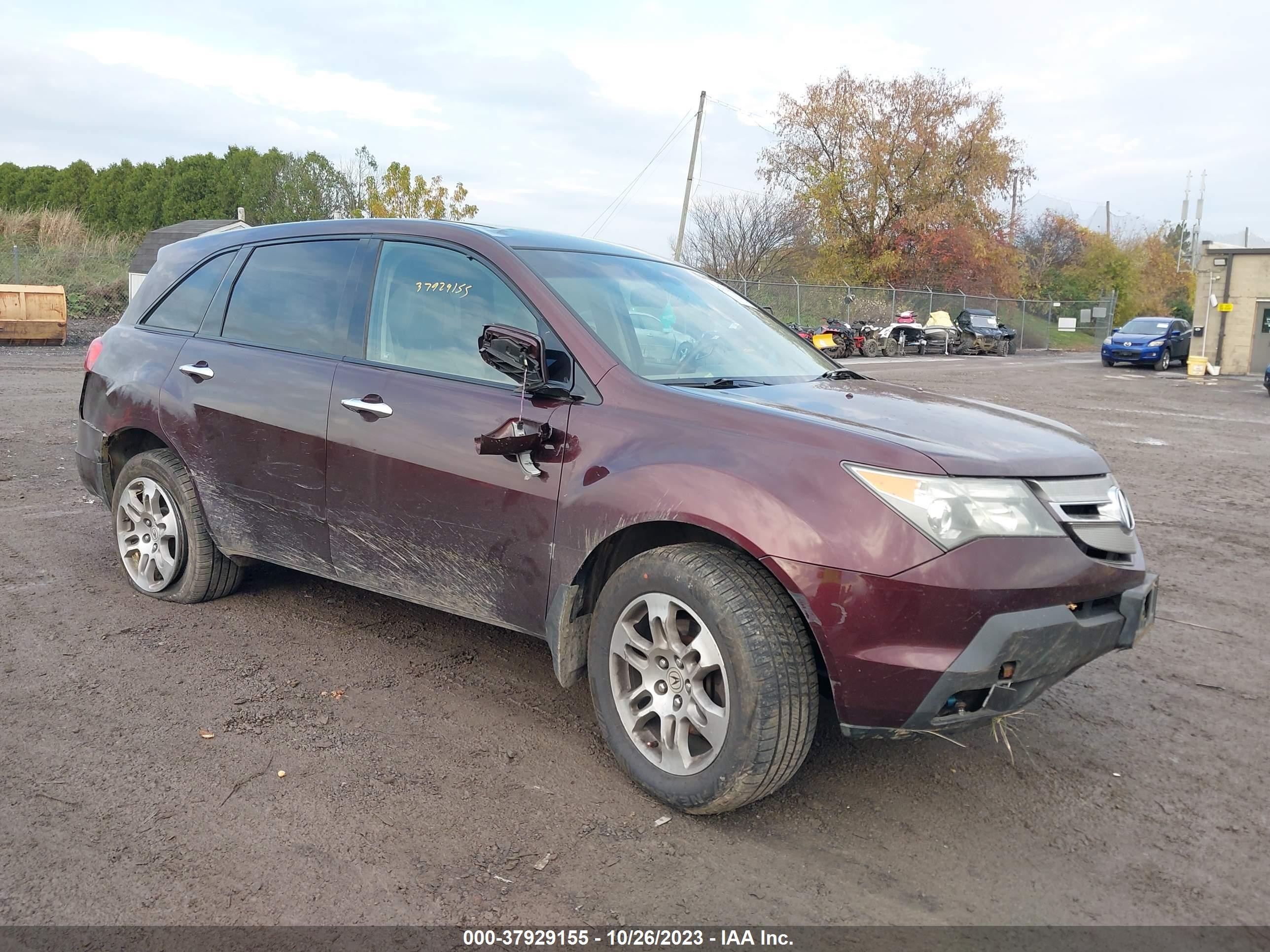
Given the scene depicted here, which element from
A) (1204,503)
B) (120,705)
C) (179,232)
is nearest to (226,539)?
(120,705)

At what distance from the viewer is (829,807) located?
3.10 m

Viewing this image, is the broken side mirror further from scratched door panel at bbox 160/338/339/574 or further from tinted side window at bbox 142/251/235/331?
tinted side window at bbox 142/251/235/331

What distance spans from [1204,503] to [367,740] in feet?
25.1

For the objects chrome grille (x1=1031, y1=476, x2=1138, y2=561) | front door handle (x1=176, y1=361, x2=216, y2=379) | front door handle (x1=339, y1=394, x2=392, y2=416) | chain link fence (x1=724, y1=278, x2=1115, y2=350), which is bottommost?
chrome grille (x1=1031, y1=476, x2=1138, y2=561)

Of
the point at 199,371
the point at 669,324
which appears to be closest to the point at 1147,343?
the point at 669,324

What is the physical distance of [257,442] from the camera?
4.14 m

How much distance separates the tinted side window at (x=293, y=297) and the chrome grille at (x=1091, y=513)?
2.71m

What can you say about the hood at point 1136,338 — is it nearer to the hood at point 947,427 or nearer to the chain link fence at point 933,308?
the chain link fence at point 933,308

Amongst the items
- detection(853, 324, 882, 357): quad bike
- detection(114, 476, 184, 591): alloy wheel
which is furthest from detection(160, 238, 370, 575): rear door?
detection(853, 324, 882, 357): quad bike

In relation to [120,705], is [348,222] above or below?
above

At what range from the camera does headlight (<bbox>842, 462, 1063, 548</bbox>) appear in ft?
8.81

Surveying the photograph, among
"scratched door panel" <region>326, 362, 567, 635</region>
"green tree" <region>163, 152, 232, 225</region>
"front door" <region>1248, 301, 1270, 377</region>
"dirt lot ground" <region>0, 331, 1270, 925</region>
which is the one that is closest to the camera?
"dirt lot ground" <region>0, 331, 1270, 925</region>

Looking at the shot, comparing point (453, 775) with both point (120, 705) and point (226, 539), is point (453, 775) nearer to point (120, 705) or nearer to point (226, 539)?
point (120, 705)

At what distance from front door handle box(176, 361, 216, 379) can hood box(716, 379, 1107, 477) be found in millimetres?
2416
